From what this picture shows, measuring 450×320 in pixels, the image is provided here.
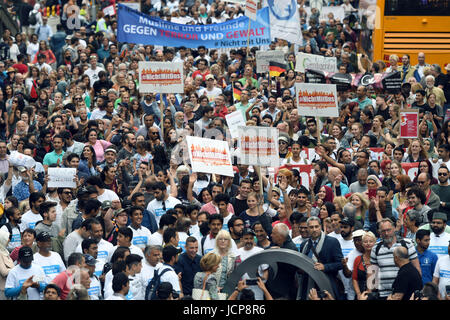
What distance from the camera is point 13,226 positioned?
13344 mm

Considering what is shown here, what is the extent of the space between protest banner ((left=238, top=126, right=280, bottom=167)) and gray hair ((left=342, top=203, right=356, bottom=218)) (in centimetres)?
164

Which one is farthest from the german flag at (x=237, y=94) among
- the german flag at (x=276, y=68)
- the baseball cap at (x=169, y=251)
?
the baseball cap at (x=169, y=251)

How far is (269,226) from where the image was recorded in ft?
42.8

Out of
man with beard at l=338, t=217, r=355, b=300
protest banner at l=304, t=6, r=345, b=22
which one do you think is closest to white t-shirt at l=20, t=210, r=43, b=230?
man with beard at l=338, t=217, r=355, b=300

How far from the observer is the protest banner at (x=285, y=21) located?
24.4 m

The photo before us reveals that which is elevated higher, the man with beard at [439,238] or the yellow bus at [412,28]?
the yellow bus at [412,28]

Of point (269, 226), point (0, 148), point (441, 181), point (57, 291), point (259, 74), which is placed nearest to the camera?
point (57, 291)

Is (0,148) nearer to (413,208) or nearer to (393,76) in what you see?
(413,208)

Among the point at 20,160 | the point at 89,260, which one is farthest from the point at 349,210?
the point at 20,160

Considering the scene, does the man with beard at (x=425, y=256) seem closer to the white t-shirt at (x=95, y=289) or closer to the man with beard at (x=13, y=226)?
the white t-shirt at (x=95, y=289)

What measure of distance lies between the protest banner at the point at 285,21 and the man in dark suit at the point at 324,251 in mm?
12845

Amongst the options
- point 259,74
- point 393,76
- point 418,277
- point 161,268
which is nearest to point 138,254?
point 161,268

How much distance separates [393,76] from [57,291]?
37.6 feet

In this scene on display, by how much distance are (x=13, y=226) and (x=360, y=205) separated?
4.10 m
